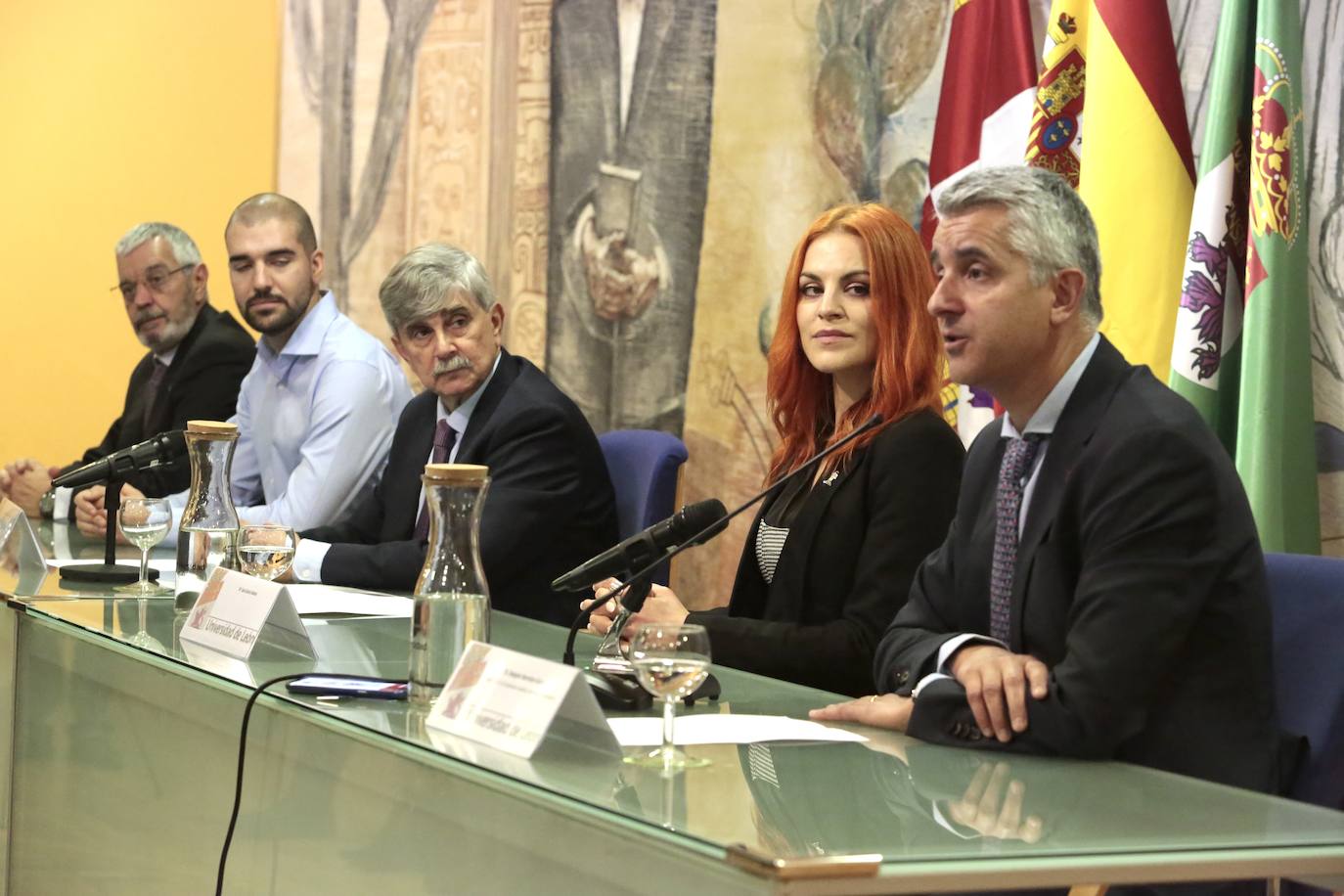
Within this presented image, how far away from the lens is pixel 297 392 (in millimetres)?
4051

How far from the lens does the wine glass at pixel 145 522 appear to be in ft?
8.77

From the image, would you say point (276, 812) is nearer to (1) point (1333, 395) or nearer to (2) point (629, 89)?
(1) point (1333, 395)

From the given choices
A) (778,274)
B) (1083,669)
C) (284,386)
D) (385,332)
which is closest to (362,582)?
(284,386)

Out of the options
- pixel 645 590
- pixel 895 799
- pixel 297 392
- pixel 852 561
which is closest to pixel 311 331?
pixel 297 392

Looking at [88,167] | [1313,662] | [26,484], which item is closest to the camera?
[1313,662]

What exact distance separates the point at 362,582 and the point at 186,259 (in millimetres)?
2134

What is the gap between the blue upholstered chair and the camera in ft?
10.3

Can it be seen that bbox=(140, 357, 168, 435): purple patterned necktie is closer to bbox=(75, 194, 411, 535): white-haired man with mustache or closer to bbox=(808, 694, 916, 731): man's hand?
bbox=(75, 194, 411, 535): white-haired man with mustache

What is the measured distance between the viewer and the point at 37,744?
2.52 m

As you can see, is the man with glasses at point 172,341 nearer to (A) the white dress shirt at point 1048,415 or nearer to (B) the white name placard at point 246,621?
(B) the white name placard at point 246,621

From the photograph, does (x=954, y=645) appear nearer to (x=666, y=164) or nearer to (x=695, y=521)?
(x=695, y=521)

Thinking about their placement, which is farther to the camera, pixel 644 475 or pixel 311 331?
pixel 311 331

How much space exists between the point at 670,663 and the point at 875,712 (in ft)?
1.30

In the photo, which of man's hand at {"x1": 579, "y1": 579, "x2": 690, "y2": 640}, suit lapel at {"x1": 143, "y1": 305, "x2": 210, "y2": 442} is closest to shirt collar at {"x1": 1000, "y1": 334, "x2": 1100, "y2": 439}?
man's hand at {"x1": 579, "y1": 579, "x2": 690, "y2": 640}
